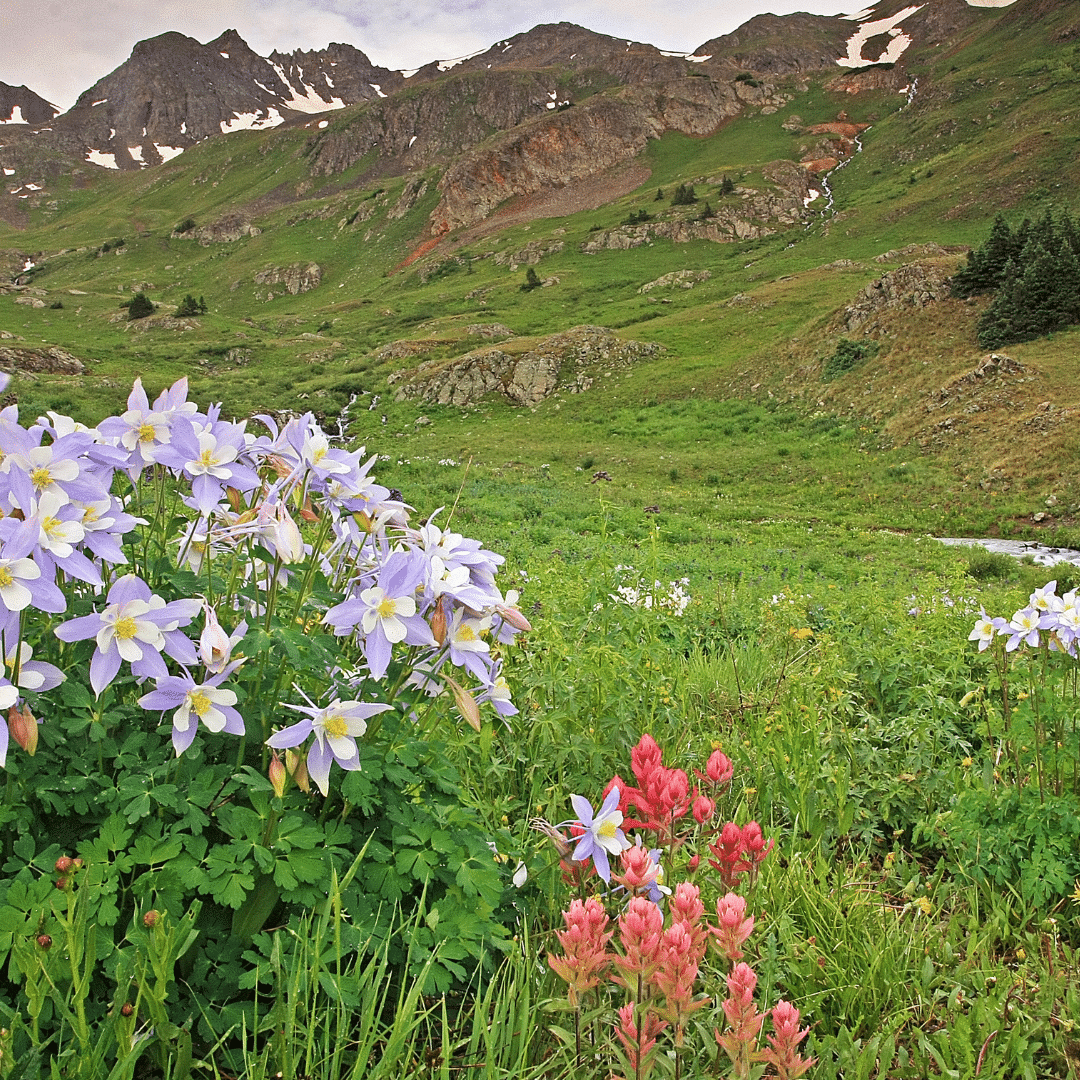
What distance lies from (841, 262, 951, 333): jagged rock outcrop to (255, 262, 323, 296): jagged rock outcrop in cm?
6674

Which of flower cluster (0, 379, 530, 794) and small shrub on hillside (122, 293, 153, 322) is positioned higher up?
small shrub on hillside (122, 293, 153, 322)

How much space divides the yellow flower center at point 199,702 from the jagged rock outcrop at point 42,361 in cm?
3785

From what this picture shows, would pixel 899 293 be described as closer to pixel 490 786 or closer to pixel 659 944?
pixel 490 786

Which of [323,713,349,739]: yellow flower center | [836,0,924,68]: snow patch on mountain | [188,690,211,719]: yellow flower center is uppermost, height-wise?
[836,0,924,68]: snow patch on mountain

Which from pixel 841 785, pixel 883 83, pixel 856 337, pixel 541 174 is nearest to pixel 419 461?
pixel 856 337

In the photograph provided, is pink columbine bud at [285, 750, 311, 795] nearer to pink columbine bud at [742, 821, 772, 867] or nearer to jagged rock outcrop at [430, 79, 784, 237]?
pink columbine bud at [742, 821, 772, 867]

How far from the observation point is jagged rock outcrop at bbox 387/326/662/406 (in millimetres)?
32875

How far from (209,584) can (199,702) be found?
1.03 ft

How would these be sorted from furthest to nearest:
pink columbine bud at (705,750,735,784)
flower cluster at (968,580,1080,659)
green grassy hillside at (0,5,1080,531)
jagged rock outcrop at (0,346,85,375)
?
jagged rock outcrop at (0,346,85,375)
green grassy hillside at (0,5,1080,531)
flower cluster at (968,580,1080,659)
pink columbine bud at (705,750,735,784)

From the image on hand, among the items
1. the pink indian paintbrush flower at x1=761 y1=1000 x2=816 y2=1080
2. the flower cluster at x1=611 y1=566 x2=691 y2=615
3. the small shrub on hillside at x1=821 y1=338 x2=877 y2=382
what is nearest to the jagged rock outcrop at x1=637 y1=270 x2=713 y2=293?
the small shrub on hillside at x1=821 y1=338 x2=877 y2=382

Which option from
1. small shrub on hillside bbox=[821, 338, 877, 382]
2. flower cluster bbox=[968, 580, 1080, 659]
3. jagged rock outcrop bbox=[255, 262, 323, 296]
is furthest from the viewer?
jagged rock outcrop bbox=[255, 262, 323, 296]

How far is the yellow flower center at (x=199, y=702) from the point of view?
4.54 feet

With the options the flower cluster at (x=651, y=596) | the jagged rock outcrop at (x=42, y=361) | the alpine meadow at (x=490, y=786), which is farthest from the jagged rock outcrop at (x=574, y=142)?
the flower cluster at (x=651, y=596)

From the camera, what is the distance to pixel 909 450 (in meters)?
19.3
